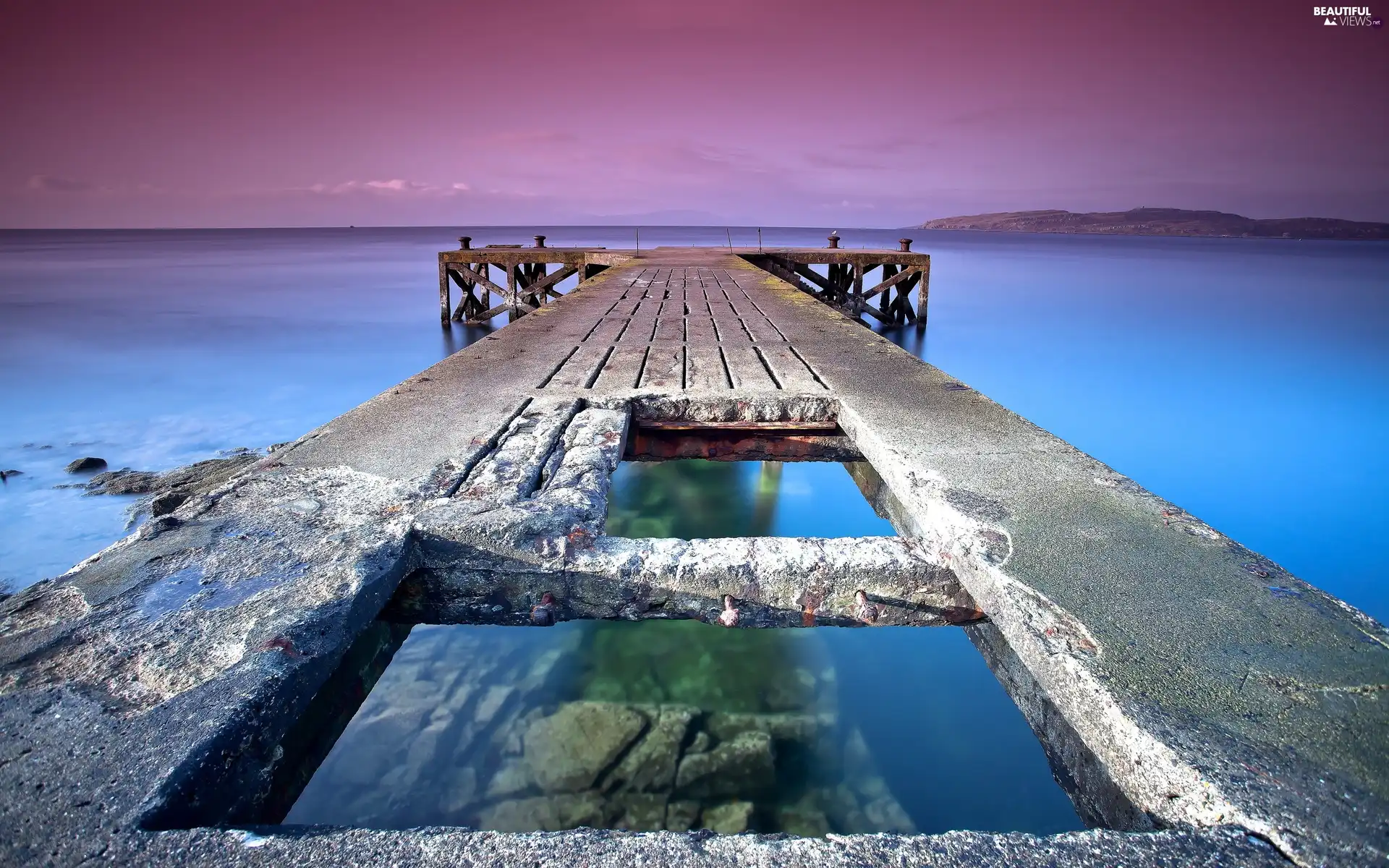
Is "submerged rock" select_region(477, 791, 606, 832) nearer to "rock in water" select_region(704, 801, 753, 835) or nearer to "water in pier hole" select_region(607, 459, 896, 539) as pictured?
"rock in water" select_region(704, 801, 753, 835)

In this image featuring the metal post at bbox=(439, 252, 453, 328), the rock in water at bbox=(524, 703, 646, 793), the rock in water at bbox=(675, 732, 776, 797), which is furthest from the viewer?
the metal post at bbox=(439, 252, 453, 328)

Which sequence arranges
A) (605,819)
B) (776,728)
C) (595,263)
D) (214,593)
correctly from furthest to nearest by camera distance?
(595,263) < (776,728) < (605,819) < (214,593)

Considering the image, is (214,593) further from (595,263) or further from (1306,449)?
(595,263)

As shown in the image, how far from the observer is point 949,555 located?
187cm

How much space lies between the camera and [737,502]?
7.36 meters

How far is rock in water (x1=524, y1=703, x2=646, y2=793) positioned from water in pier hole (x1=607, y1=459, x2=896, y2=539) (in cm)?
250

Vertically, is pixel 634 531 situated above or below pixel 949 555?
below

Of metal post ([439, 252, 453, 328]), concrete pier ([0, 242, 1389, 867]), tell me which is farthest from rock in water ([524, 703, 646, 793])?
metal post ([439, 252, 453, 328])

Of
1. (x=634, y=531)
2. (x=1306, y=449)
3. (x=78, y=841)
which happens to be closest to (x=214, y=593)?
(x=78, y=841)

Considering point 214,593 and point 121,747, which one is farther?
point 214,593

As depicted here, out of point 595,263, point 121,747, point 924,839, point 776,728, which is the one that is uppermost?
point 595,263

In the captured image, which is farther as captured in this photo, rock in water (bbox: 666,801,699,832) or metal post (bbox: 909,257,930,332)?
metal post (bbox: 909,257,930,332)

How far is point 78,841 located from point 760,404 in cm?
265

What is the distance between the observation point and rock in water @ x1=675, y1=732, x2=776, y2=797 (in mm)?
3131
